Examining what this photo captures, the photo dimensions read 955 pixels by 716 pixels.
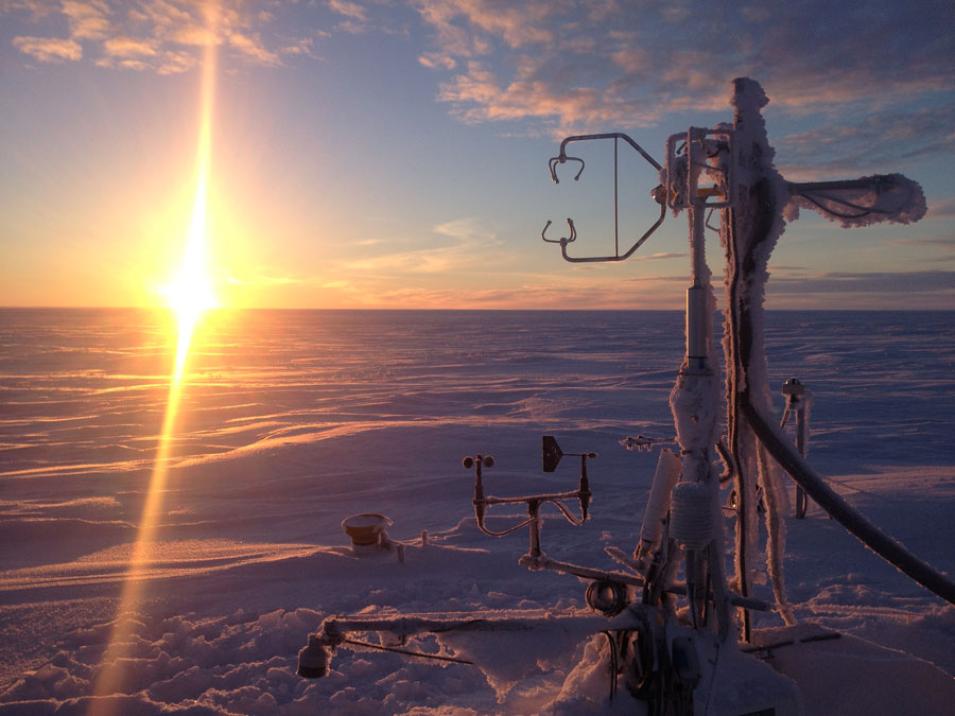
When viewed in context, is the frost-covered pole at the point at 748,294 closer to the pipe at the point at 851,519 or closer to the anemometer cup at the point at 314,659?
the pipe at the point at 851,519

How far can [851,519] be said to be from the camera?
303 centimetres

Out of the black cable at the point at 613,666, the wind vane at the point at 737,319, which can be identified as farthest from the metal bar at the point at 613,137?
the black cable at the point at 613,666

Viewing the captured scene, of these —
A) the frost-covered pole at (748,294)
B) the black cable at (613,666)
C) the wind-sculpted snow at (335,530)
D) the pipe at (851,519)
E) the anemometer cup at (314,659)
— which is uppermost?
the frost-covered pole at (748,294)

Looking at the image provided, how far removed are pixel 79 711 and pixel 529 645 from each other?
3.90 m

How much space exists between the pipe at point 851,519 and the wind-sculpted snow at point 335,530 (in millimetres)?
1445

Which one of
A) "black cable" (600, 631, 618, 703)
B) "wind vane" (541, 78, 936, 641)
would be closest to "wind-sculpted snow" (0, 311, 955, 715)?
"black cable" (600, 631, 618, 703)

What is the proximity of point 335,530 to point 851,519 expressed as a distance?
24.5ft

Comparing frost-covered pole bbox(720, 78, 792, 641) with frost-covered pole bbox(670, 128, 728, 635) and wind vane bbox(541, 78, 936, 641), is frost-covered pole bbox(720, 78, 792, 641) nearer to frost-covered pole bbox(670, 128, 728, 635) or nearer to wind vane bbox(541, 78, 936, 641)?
wind vane bbox(541, 78, 936, 641)

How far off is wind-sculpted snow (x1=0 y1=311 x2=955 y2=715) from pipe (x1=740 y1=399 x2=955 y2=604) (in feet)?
4.74

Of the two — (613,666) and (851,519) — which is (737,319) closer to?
(851,519)

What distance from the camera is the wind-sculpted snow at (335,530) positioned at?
513 centimetres

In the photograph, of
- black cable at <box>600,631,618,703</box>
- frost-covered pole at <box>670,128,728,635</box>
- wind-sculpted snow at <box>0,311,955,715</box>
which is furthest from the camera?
wind-sculpted snow at <box>0,311,955,715</box>

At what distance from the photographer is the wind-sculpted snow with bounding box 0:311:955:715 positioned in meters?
5.13

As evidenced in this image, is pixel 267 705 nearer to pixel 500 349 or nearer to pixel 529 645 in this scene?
pixel 529 645
